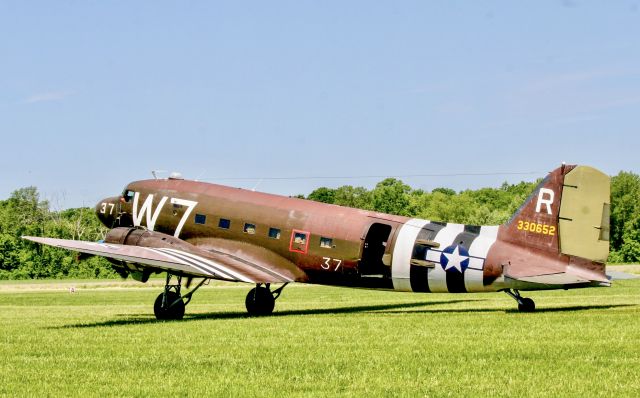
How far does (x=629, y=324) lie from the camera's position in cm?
2319

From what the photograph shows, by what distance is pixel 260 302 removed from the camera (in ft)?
108

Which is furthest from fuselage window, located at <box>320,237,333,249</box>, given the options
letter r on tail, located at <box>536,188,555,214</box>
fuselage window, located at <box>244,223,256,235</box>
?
letter r on tail, located at <box>536,188,555,214</box>

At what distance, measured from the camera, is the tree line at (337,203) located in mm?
91938

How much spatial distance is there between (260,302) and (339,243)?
13.0 ft

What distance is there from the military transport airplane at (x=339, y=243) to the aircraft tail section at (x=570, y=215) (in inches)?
1.2

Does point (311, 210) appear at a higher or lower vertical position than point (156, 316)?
higher

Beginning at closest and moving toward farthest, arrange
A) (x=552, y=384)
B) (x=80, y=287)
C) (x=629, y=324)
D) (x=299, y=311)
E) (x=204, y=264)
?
(x=552, y=384) < (x=629, y=324) < (x=204, y=264) < (x=299, y=311) < (x=80, y=287)

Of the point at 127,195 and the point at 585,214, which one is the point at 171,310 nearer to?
the point at 127,195

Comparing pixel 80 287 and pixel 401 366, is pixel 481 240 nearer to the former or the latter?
pixel 401 366

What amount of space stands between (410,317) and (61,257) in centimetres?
6988

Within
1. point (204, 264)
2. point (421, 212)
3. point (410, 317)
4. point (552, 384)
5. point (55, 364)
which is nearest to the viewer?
point (552, 384)

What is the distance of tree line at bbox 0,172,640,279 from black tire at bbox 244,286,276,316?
20.1ft

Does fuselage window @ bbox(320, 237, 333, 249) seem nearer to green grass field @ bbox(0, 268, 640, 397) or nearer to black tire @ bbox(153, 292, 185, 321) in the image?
green grass field @ bbox(0, 268, 640, 397)

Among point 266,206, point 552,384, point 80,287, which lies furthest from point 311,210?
point 80,287
